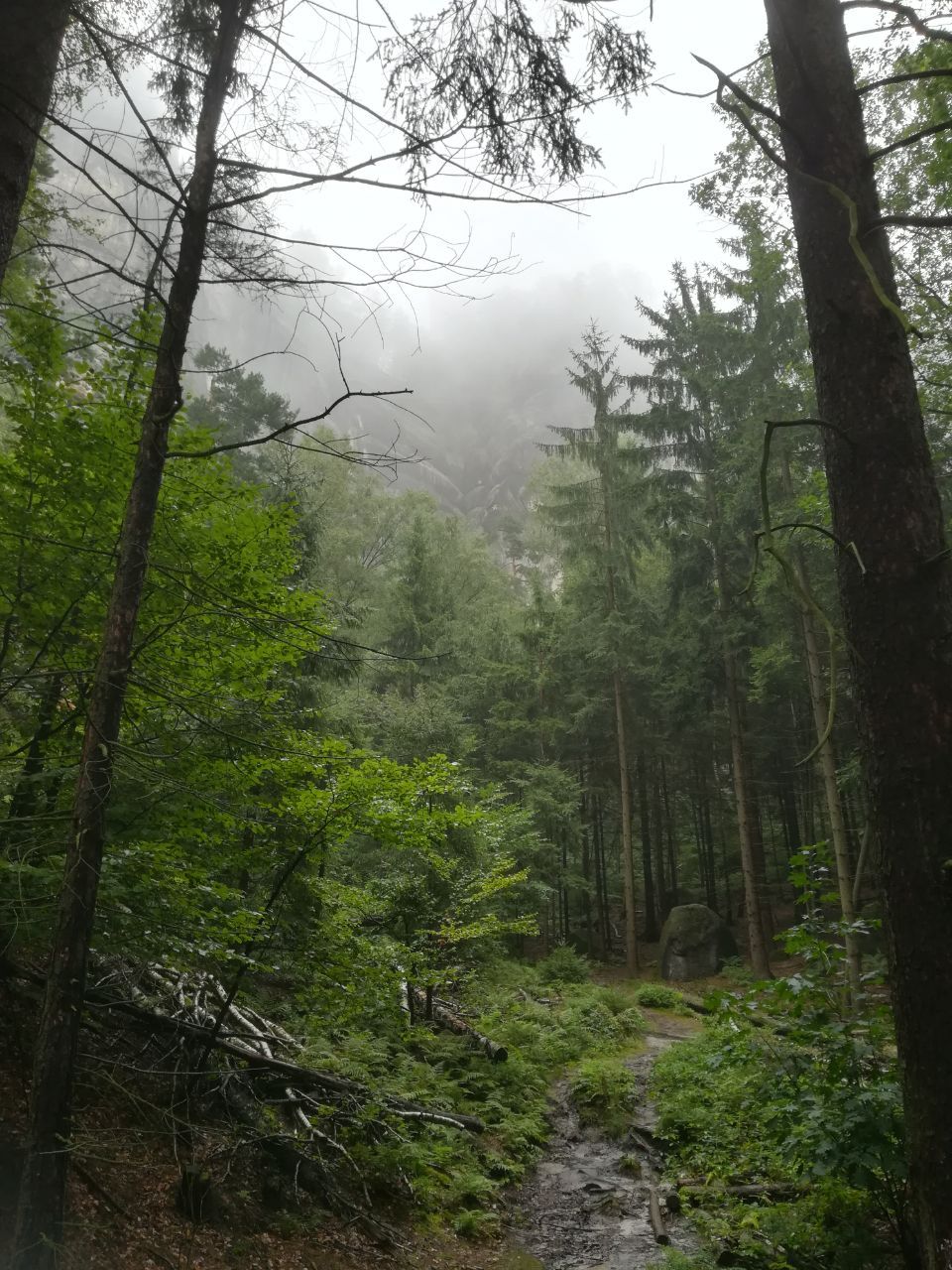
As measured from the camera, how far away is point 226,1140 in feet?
16.8

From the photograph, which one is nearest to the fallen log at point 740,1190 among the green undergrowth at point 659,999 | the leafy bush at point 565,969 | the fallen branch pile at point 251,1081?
the fallen branch pile at point 251,1081

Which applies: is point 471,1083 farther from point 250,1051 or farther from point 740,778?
point 740,778

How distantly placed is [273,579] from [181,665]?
116 centimetres

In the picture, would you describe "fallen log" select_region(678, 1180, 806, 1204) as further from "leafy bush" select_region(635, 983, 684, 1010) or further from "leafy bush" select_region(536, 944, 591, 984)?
"leafy bush" select_region(536, 944, 591, 984)

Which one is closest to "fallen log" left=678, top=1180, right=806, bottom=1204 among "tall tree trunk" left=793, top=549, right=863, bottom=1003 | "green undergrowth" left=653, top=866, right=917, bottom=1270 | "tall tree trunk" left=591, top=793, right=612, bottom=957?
"green undergrowth" left=653, top=866, right=917, bottom=1270

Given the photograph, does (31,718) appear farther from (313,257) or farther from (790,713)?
(790,713)

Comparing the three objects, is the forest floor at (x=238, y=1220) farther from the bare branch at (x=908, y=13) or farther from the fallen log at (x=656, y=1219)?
the bare branch at (x=908, y=13)

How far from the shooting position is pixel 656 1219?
606 centimetres

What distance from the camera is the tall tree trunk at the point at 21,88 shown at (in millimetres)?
2668

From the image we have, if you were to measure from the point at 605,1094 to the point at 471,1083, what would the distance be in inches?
67.1

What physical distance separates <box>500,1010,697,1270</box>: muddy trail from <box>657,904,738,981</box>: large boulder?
9.49 m

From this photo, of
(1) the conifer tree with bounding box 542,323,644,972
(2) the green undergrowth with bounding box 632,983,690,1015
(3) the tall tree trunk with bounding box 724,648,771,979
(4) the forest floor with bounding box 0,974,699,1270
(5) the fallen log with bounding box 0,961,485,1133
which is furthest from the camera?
(1) the conifer tree with bounding box 542,323,644,972

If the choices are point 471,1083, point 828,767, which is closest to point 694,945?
point 828,767

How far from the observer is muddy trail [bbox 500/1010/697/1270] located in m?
5.70
